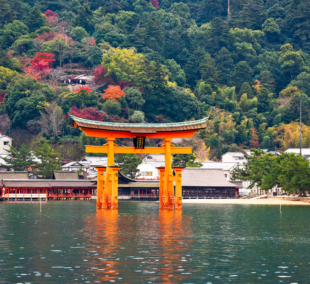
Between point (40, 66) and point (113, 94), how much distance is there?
55.3ft

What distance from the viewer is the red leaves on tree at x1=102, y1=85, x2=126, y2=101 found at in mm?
108562

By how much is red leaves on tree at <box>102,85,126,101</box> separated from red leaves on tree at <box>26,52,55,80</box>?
1426 cm

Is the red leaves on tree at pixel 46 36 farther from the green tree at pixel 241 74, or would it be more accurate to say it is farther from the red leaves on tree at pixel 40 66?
the green tree at pixel 241 74

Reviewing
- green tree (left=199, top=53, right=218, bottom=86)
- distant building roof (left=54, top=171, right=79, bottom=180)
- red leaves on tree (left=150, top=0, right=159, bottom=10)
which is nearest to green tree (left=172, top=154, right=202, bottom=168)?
distant building roof (left=54, top=171, right=79, bottom=180)

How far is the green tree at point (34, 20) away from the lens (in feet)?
433

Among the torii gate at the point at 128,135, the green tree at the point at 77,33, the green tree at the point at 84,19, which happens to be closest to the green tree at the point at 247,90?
the green tree at the point at 77,33

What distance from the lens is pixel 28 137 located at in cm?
10250

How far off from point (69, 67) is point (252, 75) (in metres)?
43.4

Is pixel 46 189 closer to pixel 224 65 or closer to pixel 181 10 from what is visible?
pixel 224 65

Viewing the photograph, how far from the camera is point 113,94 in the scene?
357 ft

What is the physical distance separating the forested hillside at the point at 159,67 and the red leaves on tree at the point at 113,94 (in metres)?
0.20

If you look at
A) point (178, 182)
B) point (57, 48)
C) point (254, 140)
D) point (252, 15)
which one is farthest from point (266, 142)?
point (178, 182)

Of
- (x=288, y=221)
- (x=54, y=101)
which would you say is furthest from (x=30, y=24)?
(x=288, y=221)

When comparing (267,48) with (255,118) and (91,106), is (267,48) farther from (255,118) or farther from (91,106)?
(91,106)
